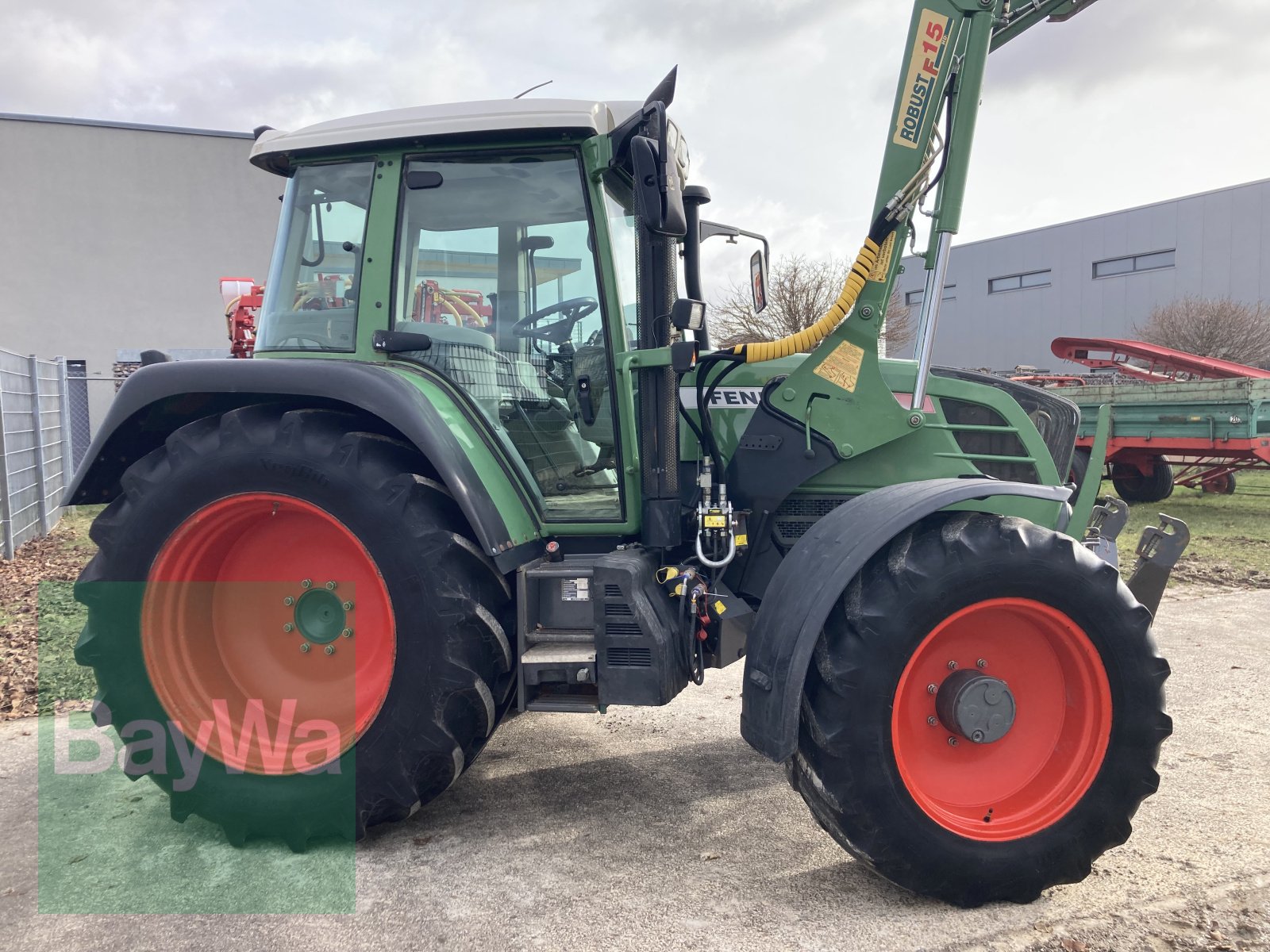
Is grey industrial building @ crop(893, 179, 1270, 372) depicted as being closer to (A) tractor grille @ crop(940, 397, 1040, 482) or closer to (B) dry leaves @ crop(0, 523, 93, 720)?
(B) dry leaves @ crop(0, 523, 93, 720)

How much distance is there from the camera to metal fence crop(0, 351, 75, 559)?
7.95 meters

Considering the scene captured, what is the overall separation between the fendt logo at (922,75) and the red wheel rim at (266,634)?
2313 mm

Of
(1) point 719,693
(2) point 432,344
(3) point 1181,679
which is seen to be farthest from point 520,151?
(3) point 1181,679

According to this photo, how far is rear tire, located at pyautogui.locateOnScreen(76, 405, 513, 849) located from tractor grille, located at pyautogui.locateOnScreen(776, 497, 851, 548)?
1065 millimetres

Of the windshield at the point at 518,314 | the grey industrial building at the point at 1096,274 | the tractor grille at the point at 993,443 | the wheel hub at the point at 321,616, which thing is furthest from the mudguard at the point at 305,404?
the grey industrial building at the point at 1096,274

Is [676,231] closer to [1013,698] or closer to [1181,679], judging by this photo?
[1013,698]

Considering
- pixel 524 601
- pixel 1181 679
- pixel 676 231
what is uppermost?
pixel 676 231

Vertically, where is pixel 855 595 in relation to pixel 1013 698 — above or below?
above

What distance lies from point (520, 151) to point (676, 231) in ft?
2.46

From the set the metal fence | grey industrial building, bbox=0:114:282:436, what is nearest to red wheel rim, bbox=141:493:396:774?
the metal fence

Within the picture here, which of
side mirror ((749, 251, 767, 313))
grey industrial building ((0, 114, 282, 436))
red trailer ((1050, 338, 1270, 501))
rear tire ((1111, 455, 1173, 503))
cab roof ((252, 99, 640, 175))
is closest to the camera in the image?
cab roof ((252, 99, 640, 175))

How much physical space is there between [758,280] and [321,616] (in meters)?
2.18

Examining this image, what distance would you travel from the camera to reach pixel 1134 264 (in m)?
28.1

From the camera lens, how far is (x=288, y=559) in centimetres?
316
